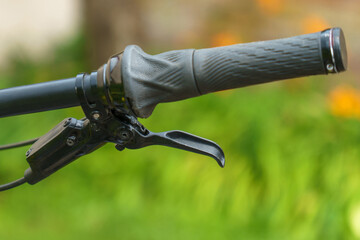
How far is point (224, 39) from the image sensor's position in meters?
4.98

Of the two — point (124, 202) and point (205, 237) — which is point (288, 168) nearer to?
point (205, 237)

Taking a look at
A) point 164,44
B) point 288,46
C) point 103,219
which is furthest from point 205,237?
point 288,46

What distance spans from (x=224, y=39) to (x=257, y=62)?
156 inches

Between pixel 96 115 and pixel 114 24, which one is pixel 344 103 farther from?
pixel 96 115

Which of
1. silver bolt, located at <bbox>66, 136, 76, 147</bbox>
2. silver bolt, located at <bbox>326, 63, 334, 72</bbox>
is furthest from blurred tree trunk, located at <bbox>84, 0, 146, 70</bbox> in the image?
silver bolt, located at <bbox>326, 63, 334, 72</bbox>

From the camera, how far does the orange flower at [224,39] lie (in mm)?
4961

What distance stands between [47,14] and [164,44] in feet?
12.3

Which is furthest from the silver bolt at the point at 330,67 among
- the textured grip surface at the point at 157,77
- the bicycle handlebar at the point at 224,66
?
the textured grip surface at the point at 157,77

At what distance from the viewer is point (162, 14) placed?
529 cm

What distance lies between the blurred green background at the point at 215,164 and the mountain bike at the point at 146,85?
271 cm

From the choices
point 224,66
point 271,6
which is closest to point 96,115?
point 224,66

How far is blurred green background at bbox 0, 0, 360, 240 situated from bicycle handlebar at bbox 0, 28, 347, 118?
112 inches

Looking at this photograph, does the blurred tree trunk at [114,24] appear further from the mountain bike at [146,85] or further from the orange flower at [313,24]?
the mountain bike at [146,85]

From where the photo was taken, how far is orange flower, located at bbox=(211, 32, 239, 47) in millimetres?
4961
